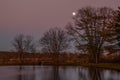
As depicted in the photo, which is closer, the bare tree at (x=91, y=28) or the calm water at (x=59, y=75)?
the calm water at (x=59, y=75)

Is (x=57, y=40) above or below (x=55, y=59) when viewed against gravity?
above

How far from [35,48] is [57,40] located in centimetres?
1130

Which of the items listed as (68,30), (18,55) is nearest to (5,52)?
(18,55)

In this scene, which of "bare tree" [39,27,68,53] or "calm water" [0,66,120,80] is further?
"bare tree" [39,27,68,53]

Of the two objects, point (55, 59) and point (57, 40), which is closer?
point (55, 59)

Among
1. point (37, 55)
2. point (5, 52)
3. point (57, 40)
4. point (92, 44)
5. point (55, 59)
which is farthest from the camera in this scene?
point (5, 52)

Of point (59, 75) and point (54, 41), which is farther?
point (54, 41)

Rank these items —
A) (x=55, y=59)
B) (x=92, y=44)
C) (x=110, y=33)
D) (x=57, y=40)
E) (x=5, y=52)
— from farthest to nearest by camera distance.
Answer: (x=5, y=52) → (x=57, y=40) → (x=55, y=59) → (x=92, y=44) → (x=110, y=33)

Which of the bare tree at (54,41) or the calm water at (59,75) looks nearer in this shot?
the calm water at (59,75)

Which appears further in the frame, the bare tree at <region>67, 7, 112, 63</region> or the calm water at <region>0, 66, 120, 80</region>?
the bare tree at <region>67, 7, 112, 63</region>

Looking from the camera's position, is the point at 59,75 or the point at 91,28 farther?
the point at 91,28

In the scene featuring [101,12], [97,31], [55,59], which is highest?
[101,12]

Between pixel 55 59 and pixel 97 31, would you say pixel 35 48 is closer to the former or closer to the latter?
pixel 55 59

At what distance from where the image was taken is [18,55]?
84.4m
